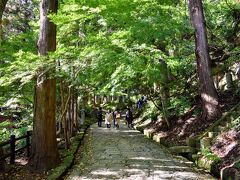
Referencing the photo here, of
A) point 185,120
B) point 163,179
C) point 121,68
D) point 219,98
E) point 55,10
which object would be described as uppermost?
point 55,10

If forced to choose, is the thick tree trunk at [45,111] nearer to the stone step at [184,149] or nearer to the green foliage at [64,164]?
the green foliage at [64,164]

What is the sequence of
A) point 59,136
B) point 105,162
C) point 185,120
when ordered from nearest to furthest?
1. point 105,162
2. point 185,120
3. point 59,136

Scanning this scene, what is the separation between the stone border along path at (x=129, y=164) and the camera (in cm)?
905

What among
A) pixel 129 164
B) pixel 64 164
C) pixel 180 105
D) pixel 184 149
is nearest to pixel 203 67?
pixel 180 105

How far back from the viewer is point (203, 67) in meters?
13.8

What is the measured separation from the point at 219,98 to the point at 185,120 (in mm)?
1873

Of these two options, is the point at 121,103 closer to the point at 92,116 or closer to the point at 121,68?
the point at 92,116

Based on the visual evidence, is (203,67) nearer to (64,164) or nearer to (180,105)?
(180,105)

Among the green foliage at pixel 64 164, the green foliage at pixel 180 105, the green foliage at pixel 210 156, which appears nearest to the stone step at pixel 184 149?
the green foliage at pixel 210 156

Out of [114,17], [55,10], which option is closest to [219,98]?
[114,17]

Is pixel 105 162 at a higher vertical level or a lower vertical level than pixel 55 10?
lower

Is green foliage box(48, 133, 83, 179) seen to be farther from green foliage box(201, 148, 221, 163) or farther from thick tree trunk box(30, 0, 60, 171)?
green foliage box(201, 148, 221, 163)

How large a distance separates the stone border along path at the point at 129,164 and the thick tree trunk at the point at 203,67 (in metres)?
2.41

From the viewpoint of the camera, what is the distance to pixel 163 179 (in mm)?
8609
